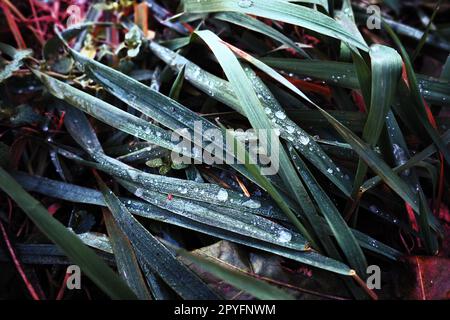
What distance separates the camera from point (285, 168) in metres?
0.96

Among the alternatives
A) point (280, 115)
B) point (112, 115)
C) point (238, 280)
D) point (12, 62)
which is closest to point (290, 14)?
point (280, 115)

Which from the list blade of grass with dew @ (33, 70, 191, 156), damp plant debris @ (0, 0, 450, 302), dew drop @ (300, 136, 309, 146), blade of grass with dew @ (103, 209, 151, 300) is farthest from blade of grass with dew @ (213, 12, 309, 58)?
blade of grass with dew @ (103, 209, 151, 300)

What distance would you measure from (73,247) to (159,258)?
0.66ft

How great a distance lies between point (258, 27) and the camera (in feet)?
3.88

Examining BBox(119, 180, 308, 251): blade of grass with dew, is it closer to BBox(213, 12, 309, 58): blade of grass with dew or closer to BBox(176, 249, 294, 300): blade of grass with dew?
BBox(176, 249, 294, 300): blade of grass with dew

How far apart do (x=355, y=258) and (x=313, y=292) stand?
0.38ft

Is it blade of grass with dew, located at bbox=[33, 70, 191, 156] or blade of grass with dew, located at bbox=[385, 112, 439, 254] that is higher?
blade of grass with dew, located at bbox=[33, 70, 191, 156]

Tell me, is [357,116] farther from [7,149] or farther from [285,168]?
[7,149]

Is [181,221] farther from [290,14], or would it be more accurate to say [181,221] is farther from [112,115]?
[290,14]

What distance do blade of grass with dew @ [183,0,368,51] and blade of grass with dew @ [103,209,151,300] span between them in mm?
626

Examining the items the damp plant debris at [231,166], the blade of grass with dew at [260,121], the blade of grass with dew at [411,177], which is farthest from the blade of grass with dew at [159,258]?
the blade of grass with dew at [411,177]

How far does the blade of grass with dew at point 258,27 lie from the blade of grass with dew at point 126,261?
0.63m

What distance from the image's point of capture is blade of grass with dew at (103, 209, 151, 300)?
0.96m

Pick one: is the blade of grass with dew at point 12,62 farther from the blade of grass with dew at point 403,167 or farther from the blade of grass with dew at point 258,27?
the blade of grass with dew at point 403,167
